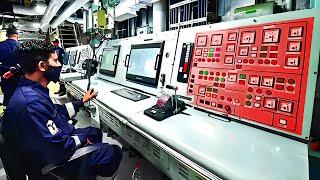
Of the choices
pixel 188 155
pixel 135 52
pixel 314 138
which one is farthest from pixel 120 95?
pixel 314 138

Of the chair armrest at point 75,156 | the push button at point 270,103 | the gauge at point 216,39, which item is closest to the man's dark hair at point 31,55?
the chair armrest at point 75,156

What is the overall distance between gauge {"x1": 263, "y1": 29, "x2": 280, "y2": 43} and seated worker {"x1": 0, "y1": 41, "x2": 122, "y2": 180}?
125 cm

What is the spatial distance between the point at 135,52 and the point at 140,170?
4.56 ft

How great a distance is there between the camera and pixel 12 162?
1135 millimetres

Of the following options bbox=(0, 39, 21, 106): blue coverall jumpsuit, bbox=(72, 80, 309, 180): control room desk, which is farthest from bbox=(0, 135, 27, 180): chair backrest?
bbox=(0, 39, 21, 106): blue coverall jumpsuit

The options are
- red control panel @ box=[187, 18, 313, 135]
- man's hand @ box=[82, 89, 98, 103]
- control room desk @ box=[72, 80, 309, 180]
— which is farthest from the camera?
man's hand @ box=[82, 89, 98, 103]

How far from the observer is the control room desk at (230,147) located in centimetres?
75

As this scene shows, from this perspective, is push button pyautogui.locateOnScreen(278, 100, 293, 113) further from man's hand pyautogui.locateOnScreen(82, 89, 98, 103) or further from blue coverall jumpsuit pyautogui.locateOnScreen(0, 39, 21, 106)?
blue coverall jumpsuit pyautogui.locateOnScreen(0, 39, 21, 106)

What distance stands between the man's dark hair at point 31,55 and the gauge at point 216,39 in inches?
46.0

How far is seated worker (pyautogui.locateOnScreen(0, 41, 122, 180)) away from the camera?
1156 mm

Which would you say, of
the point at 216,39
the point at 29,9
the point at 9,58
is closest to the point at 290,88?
the point at 216,39

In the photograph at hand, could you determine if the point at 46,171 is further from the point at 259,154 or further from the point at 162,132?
the point at 259,154

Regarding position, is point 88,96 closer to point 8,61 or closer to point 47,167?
point 47,167

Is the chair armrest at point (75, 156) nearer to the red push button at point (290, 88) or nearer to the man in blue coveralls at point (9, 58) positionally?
the red push button at point (290, 88)
